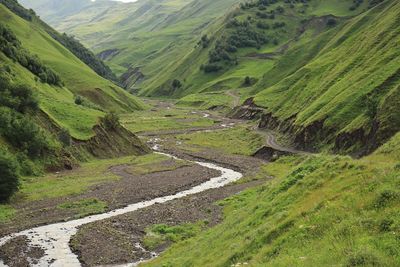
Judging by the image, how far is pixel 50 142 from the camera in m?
96.3

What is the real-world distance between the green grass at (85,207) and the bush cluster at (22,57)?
3139 inches

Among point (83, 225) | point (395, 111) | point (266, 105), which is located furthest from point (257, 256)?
point (266, 105)

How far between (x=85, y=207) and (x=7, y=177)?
38.9ft

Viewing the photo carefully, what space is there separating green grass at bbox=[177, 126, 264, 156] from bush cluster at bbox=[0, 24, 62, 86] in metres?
48.1

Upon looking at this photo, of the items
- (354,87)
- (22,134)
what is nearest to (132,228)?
(22,134)

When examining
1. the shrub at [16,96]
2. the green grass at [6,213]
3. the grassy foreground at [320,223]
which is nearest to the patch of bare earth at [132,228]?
the grassy foreground at [320,223]

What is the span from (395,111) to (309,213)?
59.9 m

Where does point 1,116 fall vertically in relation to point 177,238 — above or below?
above

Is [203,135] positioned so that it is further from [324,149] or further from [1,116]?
[1,116]

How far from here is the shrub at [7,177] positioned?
67.0 meters

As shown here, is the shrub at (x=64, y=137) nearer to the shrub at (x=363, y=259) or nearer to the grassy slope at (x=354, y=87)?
the grassy slope at (x=354, y=87)

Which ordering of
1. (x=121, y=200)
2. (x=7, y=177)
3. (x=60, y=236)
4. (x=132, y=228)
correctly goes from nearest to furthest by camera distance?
1. (x=60, y=236)
2. (x=132, y=228)
3. (x=7, y=177)
4. (x=121, y=200)

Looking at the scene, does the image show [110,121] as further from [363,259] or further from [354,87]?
[363,259]

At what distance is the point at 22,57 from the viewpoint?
471 feet
